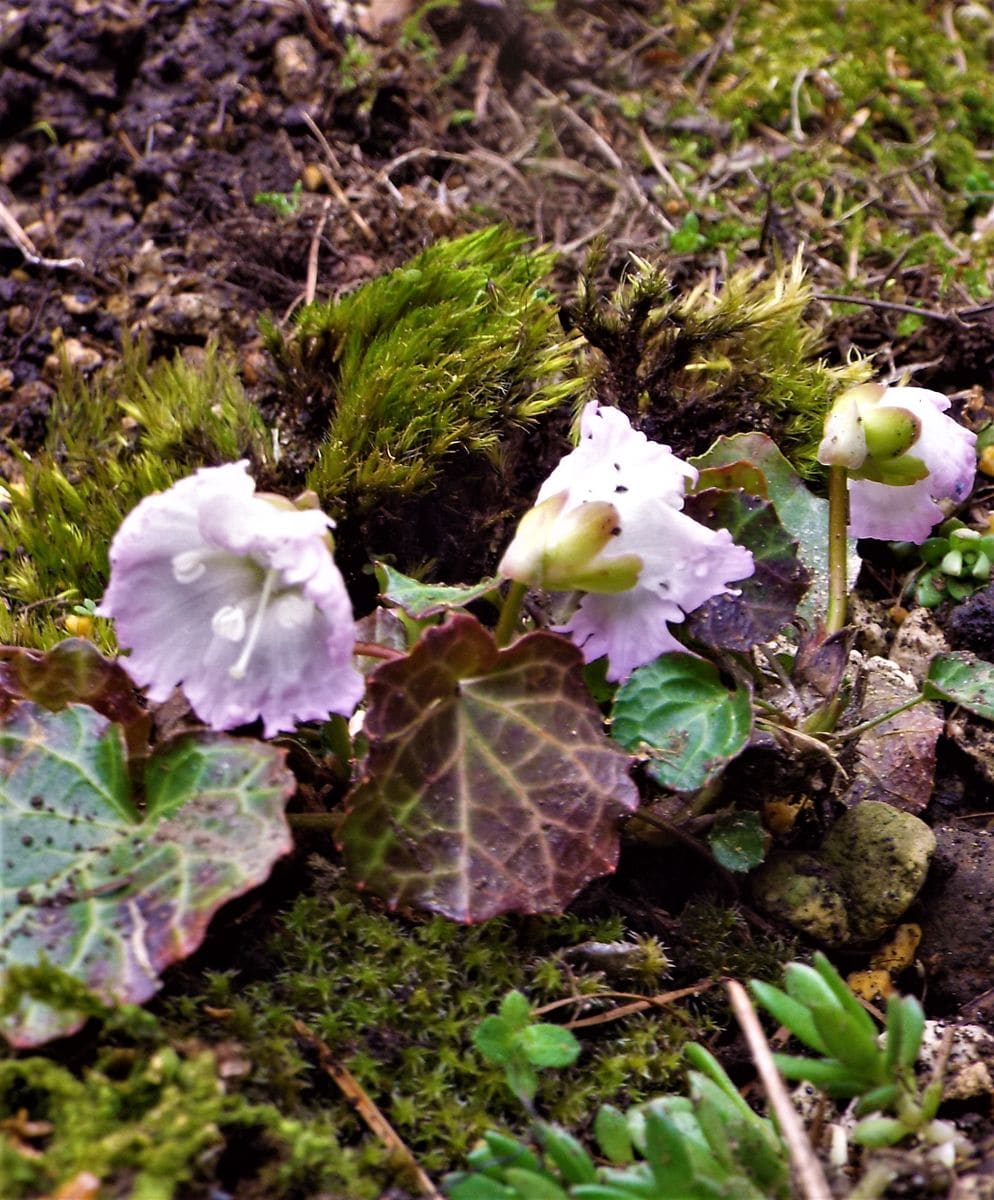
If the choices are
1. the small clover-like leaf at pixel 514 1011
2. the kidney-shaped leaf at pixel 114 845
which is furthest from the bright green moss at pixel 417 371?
the small clover-like leaf at pixel 514 1011

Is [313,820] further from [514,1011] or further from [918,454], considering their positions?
[918,454]

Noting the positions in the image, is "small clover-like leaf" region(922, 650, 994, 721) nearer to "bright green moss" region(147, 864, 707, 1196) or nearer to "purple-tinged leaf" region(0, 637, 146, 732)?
"bright green moss" region(147, 864, 707, 1196)

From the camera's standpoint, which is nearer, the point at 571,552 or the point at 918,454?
the point at 571,552

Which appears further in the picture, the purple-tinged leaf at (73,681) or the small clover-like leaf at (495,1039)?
the purple-tinged leaf at (73,681)

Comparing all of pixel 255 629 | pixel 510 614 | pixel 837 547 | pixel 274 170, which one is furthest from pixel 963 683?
pixel 274 170

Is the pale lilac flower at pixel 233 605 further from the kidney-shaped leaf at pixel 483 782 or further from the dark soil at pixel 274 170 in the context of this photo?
the dark soil at pixel 274 170

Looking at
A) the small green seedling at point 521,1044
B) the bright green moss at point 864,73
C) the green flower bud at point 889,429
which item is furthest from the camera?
the bright green moss at point 864,73
